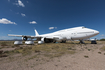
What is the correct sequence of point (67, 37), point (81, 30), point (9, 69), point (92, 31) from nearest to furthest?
point (9, 69) → point (92, 31) → point (81, 30) → point (67, 37)

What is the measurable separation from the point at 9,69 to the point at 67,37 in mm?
19209

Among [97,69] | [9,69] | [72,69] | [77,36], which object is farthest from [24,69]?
[77,36]

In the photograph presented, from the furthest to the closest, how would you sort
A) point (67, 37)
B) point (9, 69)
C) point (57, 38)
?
point (57, 38)
point (67, 37)
point (9, 69)

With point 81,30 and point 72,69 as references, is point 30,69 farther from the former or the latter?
point 81,30

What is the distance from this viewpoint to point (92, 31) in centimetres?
1633

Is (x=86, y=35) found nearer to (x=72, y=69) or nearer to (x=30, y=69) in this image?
(x=72, y=69)

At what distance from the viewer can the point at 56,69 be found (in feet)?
10.1

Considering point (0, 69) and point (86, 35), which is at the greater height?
point (86, 35)

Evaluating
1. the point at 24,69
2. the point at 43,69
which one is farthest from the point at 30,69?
the point at 43,69

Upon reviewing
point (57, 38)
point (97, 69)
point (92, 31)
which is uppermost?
point (92, 31)

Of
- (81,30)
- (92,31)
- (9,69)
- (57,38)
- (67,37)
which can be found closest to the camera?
(9,69)

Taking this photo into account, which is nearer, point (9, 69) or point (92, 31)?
point (9, 69)

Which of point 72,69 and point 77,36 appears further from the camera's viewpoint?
point 77,36

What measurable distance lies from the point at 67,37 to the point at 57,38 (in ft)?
15.5
